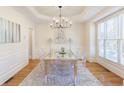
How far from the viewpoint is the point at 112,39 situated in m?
6.08

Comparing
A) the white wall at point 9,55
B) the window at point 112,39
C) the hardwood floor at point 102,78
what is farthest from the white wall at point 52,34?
the hardwood floor at point 102,78

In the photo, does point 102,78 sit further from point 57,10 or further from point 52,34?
point 52,34

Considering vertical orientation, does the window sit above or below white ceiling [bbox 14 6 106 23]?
below

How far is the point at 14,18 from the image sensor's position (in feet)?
17.7

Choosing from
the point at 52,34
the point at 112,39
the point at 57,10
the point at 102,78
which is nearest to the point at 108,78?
Answer: the point at 102,78

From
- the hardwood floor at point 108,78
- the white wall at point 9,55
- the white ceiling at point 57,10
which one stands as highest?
the white ceiling at point 57,10

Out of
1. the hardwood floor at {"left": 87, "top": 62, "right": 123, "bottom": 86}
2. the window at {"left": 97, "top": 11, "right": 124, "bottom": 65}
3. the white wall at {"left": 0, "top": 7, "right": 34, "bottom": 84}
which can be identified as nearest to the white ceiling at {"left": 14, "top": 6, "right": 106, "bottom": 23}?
the white wall at {"left": 0, "top": 7, "right": 34, "bottom": 84}

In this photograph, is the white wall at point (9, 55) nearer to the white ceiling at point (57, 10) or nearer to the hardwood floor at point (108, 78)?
the white ceiling at point (57, 10)

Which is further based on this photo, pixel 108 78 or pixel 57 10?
pixel 57 10

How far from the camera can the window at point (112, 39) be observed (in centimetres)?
527

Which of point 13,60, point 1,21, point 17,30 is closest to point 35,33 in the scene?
point 17,30

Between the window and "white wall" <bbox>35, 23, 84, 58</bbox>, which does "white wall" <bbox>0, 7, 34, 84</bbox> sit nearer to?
the window

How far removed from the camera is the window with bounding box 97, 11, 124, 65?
5269 millimetres
